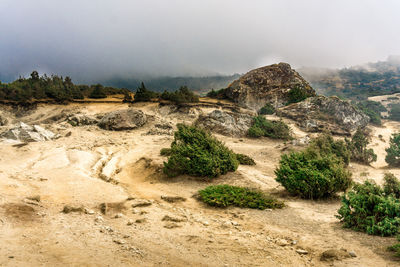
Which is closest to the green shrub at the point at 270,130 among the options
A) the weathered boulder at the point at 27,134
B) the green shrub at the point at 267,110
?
the green shrub at the point at 267,110

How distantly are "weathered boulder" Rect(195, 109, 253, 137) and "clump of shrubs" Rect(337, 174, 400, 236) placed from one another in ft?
60.9

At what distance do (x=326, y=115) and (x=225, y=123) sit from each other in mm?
16777

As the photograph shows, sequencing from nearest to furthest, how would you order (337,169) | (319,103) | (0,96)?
(337,169) < (0,96) < (319,103)

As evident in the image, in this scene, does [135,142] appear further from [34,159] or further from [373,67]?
[373,67]

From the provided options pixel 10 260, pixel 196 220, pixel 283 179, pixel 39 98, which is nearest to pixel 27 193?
pixel 10 260

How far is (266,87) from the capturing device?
39.2m

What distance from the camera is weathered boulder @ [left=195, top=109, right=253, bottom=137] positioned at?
2417cm

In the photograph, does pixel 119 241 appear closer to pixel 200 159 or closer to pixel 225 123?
pixel 200 159

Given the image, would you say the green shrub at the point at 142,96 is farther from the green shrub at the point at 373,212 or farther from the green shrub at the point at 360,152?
the green shrub at the point at 373,212

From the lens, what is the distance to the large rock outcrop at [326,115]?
98.8 feet

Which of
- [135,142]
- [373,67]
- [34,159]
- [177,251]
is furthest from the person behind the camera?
[373,67]

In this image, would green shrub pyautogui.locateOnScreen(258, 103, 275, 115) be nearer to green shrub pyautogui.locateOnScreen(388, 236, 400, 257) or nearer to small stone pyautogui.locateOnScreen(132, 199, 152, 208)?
small stone pyautogui.locateOnScreen(132, 199, 152, 208)

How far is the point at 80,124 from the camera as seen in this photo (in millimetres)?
23078

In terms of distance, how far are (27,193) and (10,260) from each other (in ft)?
14.3
